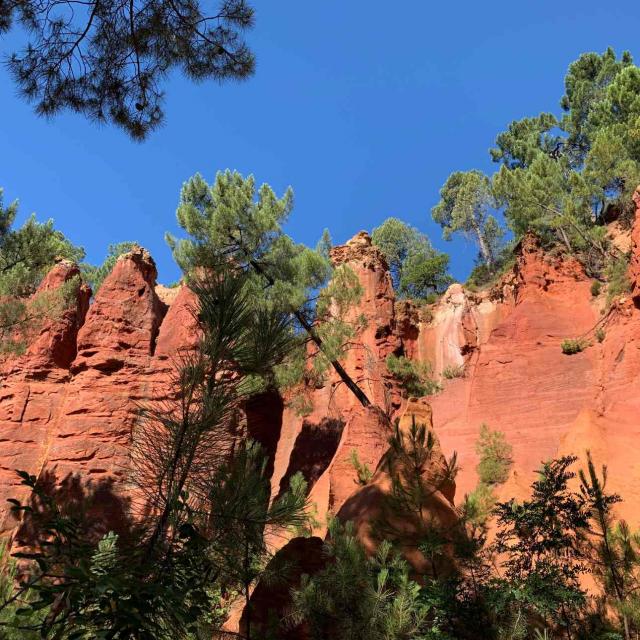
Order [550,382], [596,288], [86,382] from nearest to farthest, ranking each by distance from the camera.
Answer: [86,382]
[550,382]
[596,288]

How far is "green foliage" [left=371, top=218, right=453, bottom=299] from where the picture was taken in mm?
35062

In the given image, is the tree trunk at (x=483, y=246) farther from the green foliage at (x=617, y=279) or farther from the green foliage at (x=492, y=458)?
the green foliage at (x=492, y=458)

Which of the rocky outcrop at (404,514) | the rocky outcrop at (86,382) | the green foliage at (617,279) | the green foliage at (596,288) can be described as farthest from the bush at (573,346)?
the rocky outcrop at (86,382)

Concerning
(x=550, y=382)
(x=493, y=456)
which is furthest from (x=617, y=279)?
(x=493, y=456)

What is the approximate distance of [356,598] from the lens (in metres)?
4.96

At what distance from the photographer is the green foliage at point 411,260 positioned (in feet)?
115

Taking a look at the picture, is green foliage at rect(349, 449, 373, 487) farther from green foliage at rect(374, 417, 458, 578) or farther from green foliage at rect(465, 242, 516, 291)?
green foliage at rect(465, 242, 516, 291)

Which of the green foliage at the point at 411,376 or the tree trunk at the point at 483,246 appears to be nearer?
the green foliage at the point at 411,376

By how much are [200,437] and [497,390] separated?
15.8 m

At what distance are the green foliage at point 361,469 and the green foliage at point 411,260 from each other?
2173cm

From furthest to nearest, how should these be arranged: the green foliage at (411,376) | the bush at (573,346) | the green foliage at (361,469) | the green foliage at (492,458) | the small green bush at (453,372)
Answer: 1. the small green bush at (453,372)
2. the green foliage at (411,376)
3. the bush at (573,346)
4. the green foliage at (492,458)
5. the green foliage at (361,469)

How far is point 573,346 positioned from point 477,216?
23.0m

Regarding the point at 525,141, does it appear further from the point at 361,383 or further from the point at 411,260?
the point at 361,383

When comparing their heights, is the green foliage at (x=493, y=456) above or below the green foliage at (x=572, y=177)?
below
